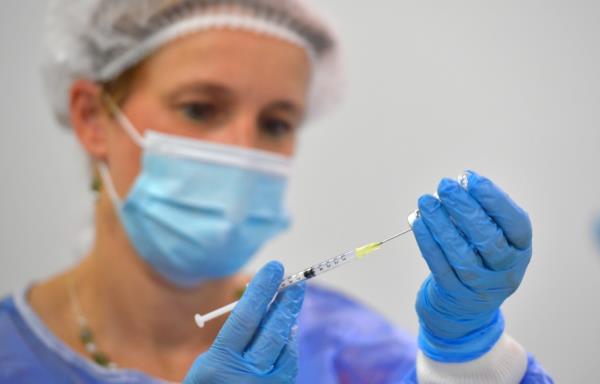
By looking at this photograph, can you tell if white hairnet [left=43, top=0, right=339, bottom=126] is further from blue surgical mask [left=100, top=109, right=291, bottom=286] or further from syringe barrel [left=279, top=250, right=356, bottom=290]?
syringe barrel [left=279, top=250, right=356, bottom=290]

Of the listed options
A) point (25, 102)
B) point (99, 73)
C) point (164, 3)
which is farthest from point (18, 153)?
point (164, 3)

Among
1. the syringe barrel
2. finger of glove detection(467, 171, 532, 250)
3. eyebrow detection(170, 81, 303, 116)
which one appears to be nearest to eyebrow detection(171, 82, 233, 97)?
eyebrow detection(170, 81, 303, 116)

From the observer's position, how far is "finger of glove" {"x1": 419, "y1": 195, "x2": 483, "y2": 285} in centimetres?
70

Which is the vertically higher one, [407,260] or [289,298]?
[289,298]

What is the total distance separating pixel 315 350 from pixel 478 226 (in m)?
0.59

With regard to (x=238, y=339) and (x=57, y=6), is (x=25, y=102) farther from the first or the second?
(x=238, y=339)

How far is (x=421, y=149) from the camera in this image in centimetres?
179

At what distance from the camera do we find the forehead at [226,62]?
112cm

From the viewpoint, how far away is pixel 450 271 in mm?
715

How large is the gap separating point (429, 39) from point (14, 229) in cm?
131

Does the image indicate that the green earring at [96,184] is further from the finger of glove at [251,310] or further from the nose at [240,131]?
the finger of glove at [251,310]

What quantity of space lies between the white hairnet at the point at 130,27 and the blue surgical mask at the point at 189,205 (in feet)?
0.65

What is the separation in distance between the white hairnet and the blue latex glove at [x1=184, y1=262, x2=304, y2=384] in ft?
1.99

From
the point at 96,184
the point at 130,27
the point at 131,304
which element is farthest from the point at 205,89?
the point at 131,304
